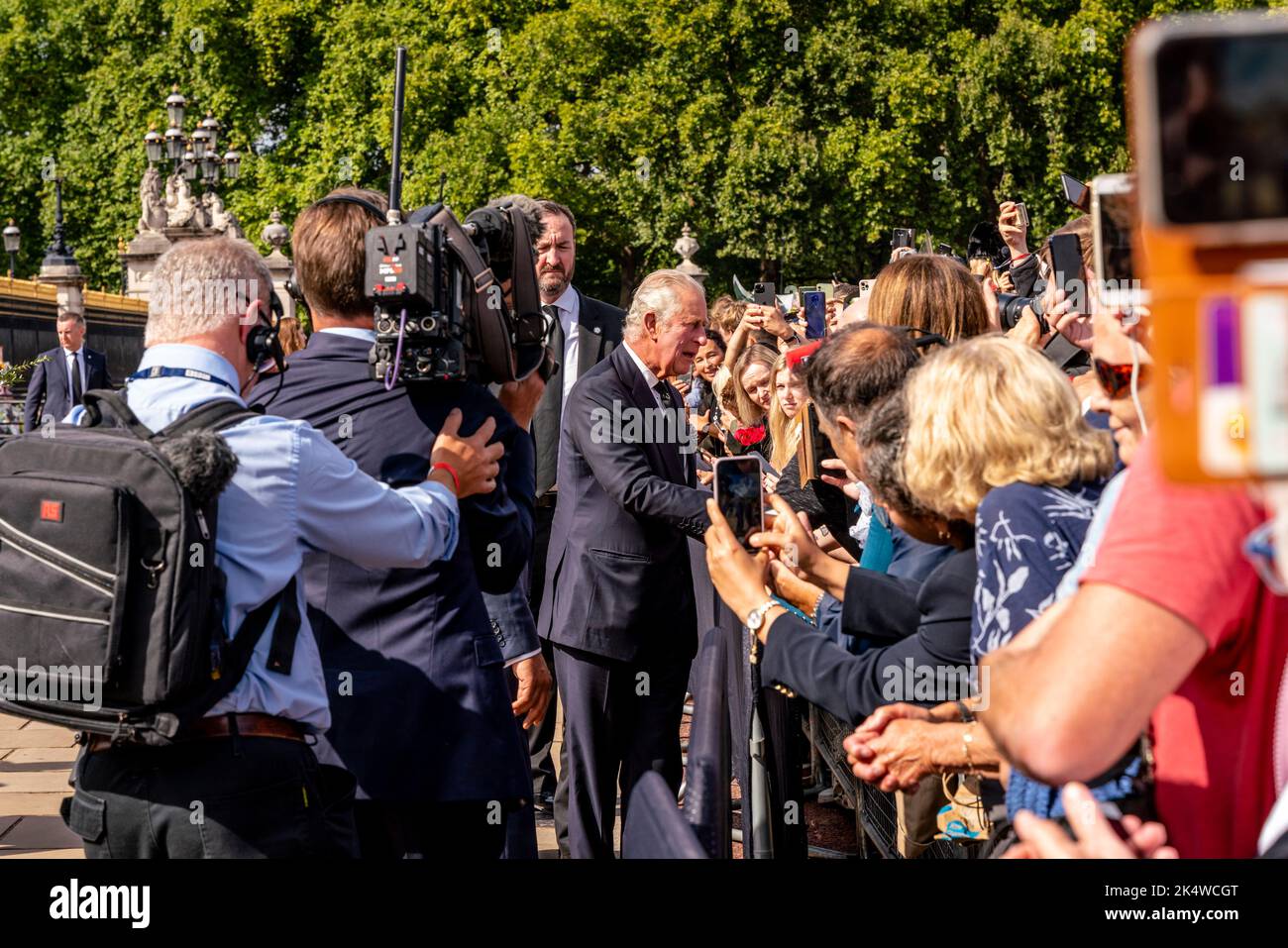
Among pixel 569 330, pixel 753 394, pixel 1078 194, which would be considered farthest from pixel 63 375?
pixel 1078 194

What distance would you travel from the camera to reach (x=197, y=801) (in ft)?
8.98

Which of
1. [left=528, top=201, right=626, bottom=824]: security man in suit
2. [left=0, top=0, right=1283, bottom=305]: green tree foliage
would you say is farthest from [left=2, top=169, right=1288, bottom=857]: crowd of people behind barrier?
[left=0, top=0, right=1283, bottom=305]: green tree foliage

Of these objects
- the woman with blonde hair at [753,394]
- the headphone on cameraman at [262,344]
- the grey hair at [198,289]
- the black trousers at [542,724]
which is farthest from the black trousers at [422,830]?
the woman with blonde hair at [753,394]

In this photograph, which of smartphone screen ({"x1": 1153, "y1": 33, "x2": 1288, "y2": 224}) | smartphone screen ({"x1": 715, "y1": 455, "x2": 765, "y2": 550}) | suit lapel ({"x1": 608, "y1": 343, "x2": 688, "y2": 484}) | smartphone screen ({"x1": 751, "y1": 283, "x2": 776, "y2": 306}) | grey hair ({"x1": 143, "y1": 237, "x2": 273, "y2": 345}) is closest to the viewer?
smartphone screen ({"x1": 1153, "y1": 33, "x2": 1288, "y2": 224})

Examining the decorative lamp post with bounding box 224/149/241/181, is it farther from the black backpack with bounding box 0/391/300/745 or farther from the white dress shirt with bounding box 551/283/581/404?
the black backpack with bounding box 0/391/300/745

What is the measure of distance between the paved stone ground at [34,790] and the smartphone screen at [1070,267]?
376 centimetres

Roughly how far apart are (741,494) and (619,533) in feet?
5.87

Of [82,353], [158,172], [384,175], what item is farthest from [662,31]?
[82,353]

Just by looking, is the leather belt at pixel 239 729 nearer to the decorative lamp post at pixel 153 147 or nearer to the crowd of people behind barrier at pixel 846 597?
the crowd of people behind barrier at pixel 846 597

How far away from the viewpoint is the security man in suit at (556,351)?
605 centimetres

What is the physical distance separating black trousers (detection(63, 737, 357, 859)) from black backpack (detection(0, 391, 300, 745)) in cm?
12

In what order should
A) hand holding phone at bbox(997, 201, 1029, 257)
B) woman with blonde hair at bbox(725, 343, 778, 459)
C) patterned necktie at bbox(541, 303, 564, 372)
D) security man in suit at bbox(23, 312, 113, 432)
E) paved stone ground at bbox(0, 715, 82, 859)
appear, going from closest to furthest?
paved stone ground at bbox(0, 715, 82, 859) < patterned necktie at bbox(541, 303, 564, 372) < hand holding phone at bbox(997, 201, 1029, 257) < woman with blonde hair at bbox(725, 343, 778, 459) < security man in suit at bbox(23, 312, 113, 432)

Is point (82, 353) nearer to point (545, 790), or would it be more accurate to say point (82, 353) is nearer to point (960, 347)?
point (545, 790)

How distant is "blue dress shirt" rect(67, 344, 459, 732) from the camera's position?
279 centimetres
